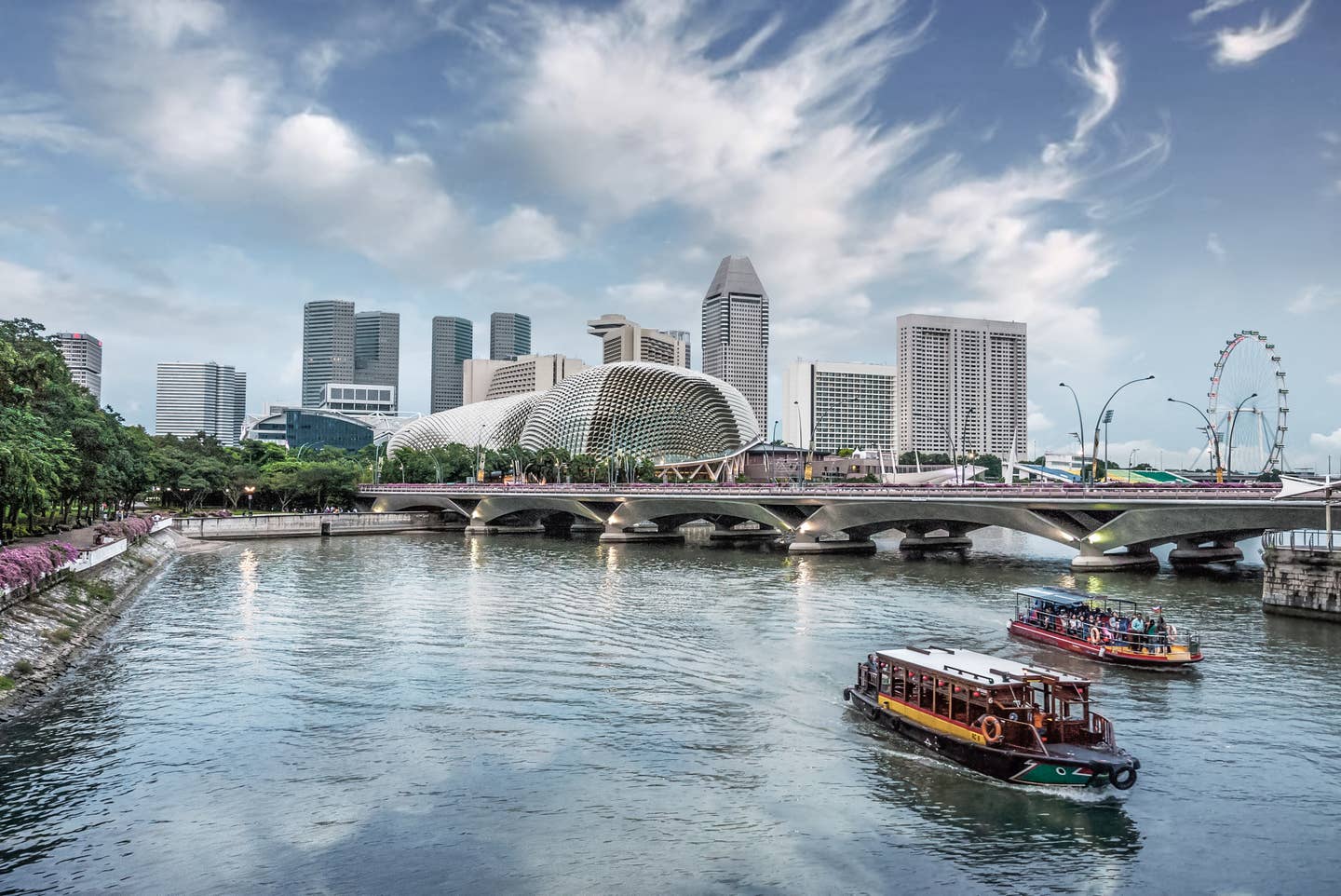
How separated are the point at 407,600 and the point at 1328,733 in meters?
40.5

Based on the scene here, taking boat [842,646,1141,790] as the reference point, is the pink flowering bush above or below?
above

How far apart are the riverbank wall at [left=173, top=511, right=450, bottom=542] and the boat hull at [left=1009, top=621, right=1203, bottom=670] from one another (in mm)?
83233

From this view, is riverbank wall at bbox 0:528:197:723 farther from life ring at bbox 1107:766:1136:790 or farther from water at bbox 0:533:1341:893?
life ring at bbox 1107:766:1136:790

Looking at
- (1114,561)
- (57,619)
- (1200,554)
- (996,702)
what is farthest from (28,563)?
(1200,554)

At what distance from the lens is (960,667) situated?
2294cm

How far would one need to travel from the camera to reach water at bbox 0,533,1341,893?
1617cm

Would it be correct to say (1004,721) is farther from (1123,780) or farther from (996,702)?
(1123,780)

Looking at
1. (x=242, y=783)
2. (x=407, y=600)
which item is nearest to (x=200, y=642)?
(x=407, y=600)

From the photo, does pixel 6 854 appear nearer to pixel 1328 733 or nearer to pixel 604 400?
pixel 1328 733

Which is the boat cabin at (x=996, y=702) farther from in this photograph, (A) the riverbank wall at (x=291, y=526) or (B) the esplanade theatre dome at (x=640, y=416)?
(B) the esplanade theatre dome at (x=640, y=416)

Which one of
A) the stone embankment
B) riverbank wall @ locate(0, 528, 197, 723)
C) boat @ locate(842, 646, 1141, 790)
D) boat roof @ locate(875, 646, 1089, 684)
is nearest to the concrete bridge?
boat roof @ locate(875, 646, 1089, 684)

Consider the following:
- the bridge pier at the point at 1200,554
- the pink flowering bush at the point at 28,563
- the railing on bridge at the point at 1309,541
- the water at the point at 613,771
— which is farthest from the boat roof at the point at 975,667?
the bridge pier at the point at 1200,554

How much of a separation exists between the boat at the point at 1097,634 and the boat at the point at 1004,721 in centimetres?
919

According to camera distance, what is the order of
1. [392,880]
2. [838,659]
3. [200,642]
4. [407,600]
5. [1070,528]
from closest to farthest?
[392,880]
[838,659]
[200,642]
[407,600]
[1070,528]
